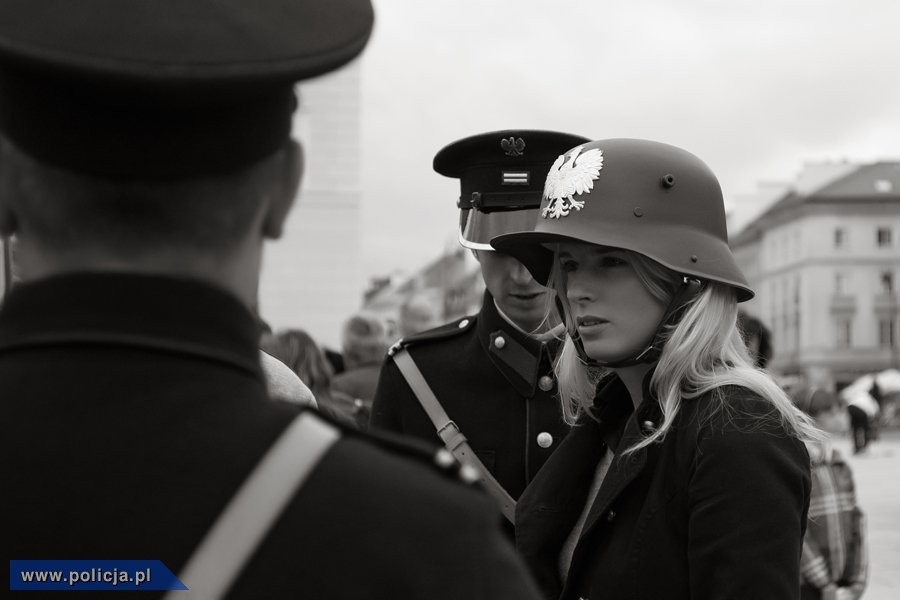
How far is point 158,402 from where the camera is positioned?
1.27 metres

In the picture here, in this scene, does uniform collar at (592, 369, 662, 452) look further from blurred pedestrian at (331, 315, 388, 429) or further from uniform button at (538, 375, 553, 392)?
blurred pedestrian at (331, 315, 388, 429)

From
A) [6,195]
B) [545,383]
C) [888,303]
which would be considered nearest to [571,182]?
[545,383]

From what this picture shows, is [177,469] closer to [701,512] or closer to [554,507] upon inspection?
[701,512]

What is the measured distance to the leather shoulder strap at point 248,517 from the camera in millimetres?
1203

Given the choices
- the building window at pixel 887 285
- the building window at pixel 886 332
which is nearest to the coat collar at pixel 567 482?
the building window at pixel 886 332

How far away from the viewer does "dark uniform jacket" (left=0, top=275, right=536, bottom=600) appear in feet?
4.00

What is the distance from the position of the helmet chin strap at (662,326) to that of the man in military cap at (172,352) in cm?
157

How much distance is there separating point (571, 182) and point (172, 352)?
1.88m

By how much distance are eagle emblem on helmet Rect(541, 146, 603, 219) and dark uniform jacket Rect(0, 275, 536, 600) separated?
5.80 feet

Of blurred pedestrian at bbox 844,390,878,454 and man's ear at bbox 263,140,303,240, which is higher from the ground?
man's ear at bbox 263,140,303,240

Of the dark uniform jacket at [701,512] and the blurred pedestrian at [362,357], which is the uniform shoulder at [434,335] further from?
the blurred pedestrian at [362,357]

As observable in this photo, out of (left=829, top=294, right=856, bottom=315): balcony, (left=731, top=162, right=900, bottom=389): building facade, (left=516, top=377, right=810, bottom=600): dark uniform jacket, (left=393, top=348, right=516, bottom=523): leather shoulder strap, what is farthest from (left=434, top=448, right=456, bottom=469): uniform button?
(left=829, top=294, right=856, bottom=315): balcony

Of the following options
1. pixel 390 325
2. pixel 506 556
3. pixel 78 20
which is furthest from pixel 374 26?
pixel 390 325

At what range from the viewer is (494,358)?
380 centimetres
